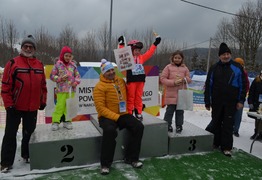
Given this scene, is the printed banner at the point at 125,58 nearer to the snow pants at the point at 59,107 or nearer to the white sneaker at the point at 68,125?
the snow pants at the point at 59,107

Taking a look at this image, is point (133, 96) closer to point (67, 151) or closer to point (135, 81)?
point (135, 81)

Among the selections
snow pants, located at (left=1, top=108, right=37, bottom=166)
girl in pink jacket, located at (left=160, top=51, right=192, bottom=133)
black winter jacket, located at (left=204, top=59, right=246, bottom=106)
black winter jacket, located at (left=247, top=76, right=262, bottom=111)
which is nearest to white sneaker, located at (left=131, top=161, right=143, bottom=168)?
girl in pink jacket, located at (left=160, top=51, right=192, bottom=133)

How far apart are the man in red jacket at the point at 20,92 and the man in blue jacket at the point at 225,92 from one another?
3081mm

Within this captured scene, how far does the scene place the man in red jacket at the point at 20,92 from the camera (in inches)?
137

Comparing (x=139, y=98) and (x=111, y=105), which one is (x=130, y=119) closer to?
(x=111, y=105)

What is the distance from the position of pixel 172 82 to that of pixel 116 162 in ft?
5.89

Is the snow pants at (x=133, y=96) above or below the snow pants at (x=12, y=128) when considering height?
above

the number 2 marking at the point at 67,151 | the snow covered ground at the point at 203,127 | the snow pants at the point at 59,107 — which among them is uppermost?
the snow pants at the point at 59,107

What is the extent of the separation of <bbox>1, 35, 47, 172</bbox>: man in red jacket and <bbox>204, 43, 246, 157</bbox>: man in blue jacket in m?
3.08

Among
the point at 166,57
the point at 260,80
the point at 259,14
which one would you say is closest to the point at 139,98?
the point at 260,80

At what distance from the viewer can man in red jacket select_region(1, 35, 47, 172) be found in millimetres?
3479

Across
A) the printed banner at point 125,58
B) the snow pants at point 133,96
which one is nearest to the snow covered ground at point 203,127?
the snow pants at point 133,96

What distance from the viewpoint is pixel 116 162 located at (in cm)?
412

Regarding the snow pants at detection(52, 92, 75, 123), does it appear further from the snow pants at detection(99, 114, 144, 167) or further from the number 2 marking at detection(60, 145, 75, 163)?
the snow pants at detection(99, 114, 144, 167)
